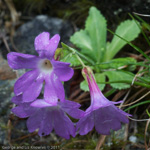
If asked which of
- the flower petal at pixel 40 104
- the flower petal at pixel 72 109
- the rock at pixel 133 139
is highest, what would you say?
the flower petal at pixel 40 104

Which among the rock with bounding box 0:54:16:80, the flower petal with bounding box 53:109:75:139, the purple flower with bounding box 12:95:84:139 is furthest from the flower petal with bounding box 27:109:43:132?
the rock with bounding box 0:54:16:80

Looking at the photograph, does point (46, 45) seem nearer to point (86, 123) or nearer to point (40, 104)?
point (40, 104)

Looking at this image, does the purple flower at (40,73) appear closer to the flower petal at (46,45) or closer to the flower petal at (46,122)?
the flower petal at (46,45)

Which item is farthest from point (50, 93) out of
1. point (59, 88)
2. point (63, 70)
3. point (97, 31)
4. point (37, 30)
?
point (37, 30)

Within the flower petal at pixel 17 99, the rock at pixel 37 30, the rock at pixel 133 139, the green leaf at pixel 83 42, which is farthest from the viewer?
the rock at pixel 37 30

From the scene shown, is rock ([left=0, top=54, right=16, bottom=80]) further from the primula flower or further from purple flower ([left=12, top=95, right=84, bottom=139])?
the primula flower

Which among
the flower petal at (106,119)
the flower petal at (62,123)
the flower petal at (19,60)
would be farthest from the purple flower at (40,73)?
the flower petal at (106,119)

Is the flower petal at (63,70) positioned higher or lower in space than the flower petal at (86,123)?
higher
